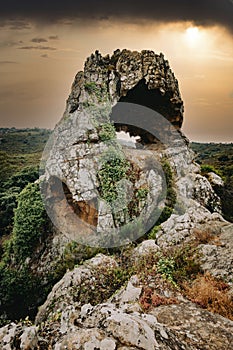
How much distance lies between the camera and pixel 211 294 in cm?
746

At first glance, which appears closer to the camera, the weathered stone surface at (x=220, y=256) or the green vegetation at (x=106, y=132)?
the weathered stone surface at (x=220, y=256)

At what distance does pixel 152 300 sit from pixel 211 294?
1721 millimetres

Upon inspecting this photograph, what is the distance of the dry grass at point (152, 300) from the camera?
7151mm

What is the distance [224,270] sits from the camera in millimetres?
8914

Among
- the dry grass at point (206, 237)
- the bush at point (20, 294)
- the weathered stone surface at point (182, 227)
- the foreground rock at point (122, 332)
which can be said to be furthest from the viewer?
the bush at point (20, 294)

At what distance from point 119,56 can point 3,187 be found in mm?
26831

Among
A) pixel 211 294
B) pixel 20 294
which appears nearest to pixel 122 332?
pixel 211 294

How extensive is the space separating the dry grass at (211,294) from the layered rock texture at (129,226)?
0.14ft

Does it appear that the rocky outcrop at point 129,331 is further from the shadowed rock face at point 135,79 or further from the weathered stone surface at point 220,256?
the shadowed rock face at point 135,79

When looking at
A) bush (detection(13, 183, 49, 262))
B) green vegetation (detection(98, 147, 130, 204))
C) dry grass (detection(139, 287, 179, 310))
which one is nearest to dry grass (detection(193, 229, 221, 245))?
dry grass (detection(139, 287, 179, 310))

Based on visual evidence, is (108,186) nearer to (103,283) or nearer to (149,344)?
(103,283)

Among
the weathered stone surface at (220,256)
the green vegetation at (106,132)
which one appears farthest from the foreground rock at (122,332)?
the green vegetation at (106,132)

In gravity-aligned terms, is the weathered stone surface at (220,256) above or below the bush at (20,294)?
above

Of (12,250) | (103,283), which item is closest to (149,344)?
(103,283)
